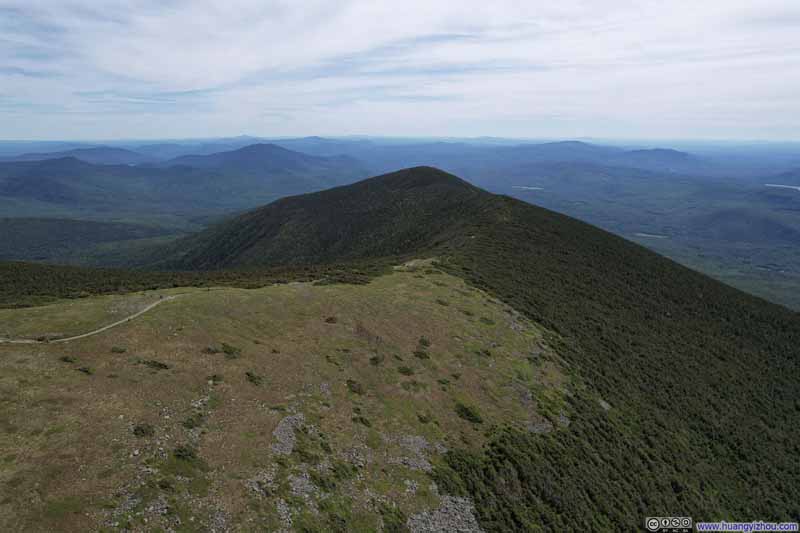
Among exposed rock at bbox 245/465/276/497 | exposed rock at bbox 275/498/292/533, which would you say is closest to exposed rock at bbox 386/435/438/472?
exposed rock at bbox 275/498/292/533

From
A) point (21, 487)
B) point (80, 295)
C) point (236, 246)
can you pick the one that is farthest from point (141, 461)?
point (236, 246)

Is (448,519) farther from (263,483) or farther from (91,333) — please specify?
(91,333)

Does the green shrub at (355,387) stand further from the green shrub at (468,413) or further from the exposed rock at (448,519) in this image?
the exposed rock at (448,519)

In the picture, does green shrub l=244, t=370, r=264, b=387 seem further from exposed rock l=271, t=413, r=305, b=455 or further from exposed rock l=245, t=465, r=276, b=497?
exposed rock l=245, t=465, r=276, b=497

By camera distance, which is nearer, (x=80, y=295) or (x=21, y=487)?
(x=21, y=487)

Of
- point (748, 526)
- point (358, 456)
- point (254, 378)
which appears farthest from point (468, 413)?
point (748, 526)

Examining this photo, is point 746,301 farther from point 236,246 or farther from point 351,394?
point 236,246
